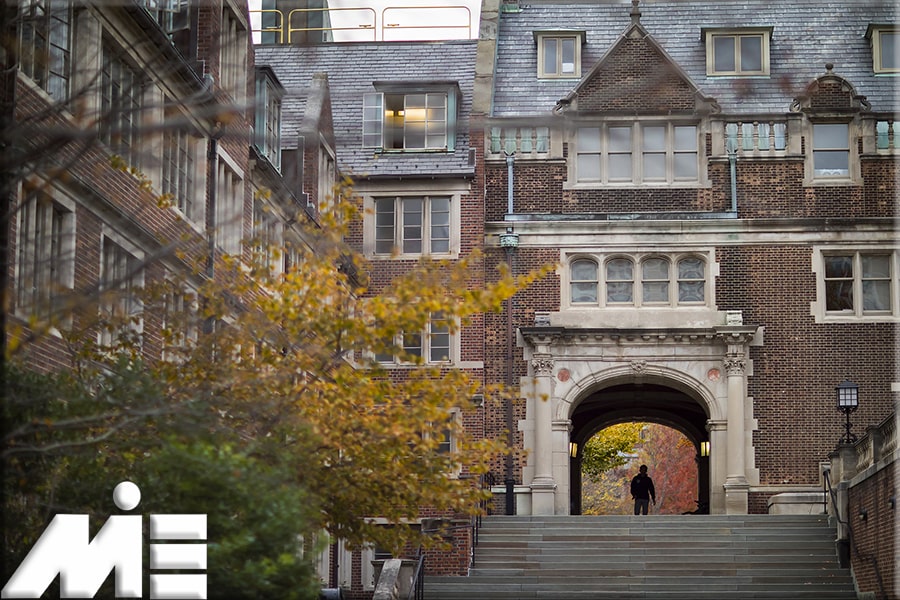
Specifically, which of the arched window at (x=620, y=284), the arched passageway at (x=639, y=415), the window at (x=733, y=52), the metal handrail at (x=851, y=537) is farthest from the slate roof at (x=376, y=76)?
the metal handrail at (x=851, y=537)

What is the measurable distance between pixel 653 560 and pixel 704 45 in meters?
14.5

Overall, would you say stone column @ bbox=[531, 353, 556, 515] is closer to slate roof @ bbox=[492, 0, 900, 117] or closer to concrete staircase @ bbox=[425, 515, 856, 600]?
concrete staircase @ bbox=[425, 515, 856, 600]

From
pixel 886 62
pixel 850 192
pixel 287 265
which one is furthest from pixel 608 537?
pixel 886 62

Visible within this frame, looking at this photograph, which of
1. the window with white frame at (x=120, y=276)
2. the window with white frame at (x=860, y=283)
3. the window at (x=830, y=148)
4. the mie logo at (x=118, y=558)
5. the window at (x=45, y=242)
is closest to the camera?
the mie logo at (x=118, y=558)

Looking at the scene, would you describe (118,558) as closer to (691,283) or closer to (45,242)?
(45,242)

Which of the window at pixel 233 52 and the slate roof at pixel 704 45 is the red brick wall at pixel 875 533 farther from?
the slate roof at pixel 704 45

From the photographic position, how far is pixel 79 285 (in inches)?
699

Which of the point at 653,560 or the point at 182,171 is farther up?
the point at 182,171

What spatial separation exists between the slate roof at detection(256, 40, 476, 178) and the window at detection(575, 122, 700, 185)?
2.51 m

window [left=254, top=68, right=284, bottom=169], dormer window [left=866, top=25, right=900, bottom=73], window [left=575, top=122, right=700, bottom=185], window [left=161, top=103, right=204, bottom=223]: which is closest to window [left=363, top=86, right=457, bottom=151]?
window [left=575, top=122, right=700, bottom=185]

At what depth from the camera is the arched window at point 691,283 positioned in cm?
3177

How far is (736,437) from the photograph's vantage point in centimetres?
3084

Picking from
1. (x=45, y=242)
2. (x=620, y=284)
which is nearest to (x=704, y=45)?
(x=620, y=284)

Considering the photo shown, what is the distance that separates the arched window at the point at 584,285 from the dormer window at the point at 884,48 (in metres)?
8.08
